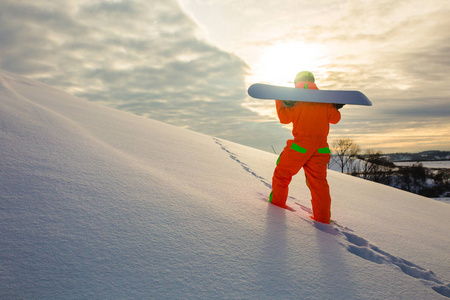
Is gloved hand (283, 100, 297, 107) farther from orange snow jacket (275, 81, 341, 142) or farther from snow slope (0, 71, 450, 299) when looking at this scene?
snow slope (0, 71, 450, 299)

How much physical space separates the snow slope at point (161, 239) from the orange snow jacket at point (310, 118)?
2.32ft

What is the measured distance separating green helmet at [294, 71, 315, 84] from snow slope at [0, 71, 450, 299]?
3.98 feet

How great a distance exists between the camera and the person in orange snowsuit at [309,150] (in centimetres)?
220

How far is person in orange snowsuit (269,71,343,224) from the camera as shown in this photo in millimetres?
2201

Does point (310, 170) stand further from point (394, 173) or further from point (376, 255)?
point (394, 173)

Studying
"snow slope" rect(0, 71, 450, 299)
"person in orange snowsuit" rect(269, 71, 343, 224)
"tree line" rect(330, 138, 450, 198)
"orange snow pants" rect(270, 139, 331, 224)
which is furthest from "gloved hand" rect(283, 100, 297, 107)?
"tree line" rect(330, 138, 450, 198)

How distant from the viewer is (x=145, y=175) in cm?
205

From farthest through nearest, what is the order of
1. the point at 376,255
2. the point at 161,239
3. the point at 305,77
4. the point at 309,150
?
the point at 305,77
the point at 309,150
the point at 376,255
the point at 161,239

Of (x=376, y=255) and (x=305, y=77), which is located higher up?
(x=305, y=77)

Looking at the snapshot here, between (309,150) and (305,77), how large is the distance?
76 cm

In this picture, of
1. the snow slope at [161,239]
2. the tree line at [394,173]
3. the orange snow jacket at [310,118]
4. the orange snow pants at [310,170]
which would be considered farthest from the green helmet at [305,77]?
the tree line at [394,173]

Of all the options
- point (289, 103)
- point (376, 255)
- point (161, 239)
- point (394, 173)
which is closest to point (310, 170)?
point (289, 103)

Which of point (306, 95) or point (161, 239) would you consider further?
point (306, 95)

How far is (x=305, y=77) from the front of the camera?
247 cm
